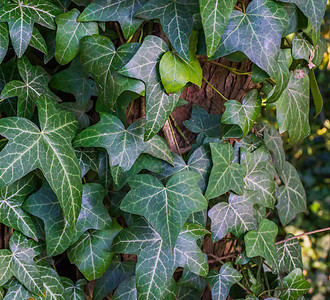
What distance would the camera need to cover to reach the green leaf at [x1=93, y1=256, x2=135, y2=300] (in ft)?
3.18

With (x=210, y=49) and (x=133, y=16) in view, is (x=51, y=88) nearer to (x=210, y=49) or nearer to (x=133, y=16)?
(x=133, y=16)

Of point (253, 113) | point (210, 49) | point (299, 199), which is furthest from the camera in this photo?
point (299, 199)

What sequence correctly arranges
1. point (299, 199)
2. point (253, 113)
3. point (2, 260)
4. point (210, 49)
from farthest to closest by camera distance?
point (299, 199)
point (253, 113)
point (2, 260)
point (210, 49)

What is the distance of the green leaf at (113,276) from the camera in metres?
0.97

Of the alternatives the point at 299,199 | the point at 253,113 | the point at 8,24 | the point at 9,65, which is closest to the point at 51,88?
the point at 9,65

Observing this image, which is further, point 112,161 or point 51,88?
point 51,88

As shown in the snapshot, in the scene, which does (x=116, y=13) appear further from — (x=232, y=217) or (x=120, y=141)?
(x=232, y=217)

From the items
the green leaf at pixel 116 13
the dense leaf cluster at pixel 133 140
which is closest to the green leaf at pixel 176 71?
the dense leaf cluster at pixel 133 140

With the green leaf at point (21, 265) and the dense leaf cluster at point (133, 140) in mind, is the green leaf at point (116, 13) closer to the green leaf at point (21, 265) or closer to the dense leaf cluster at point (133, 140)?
the dense leaf cluster at point (133, 140)

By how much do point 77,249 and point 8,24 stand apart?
0.53 meters

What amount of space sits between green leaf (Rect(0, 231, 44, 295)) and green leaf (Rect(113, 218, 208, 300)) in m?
0.19

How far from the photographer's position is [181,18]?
0.80 meters

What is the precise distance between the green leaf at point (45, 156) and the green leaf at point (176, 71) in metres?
0.26

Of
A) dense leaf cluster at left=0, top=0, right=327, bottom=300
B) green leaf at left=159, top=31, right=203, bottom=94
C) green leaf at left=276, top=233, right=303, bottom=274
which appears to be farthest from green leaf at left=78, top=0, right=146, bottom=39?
green leaf at left=276, top=233, right=303, bottom=274
